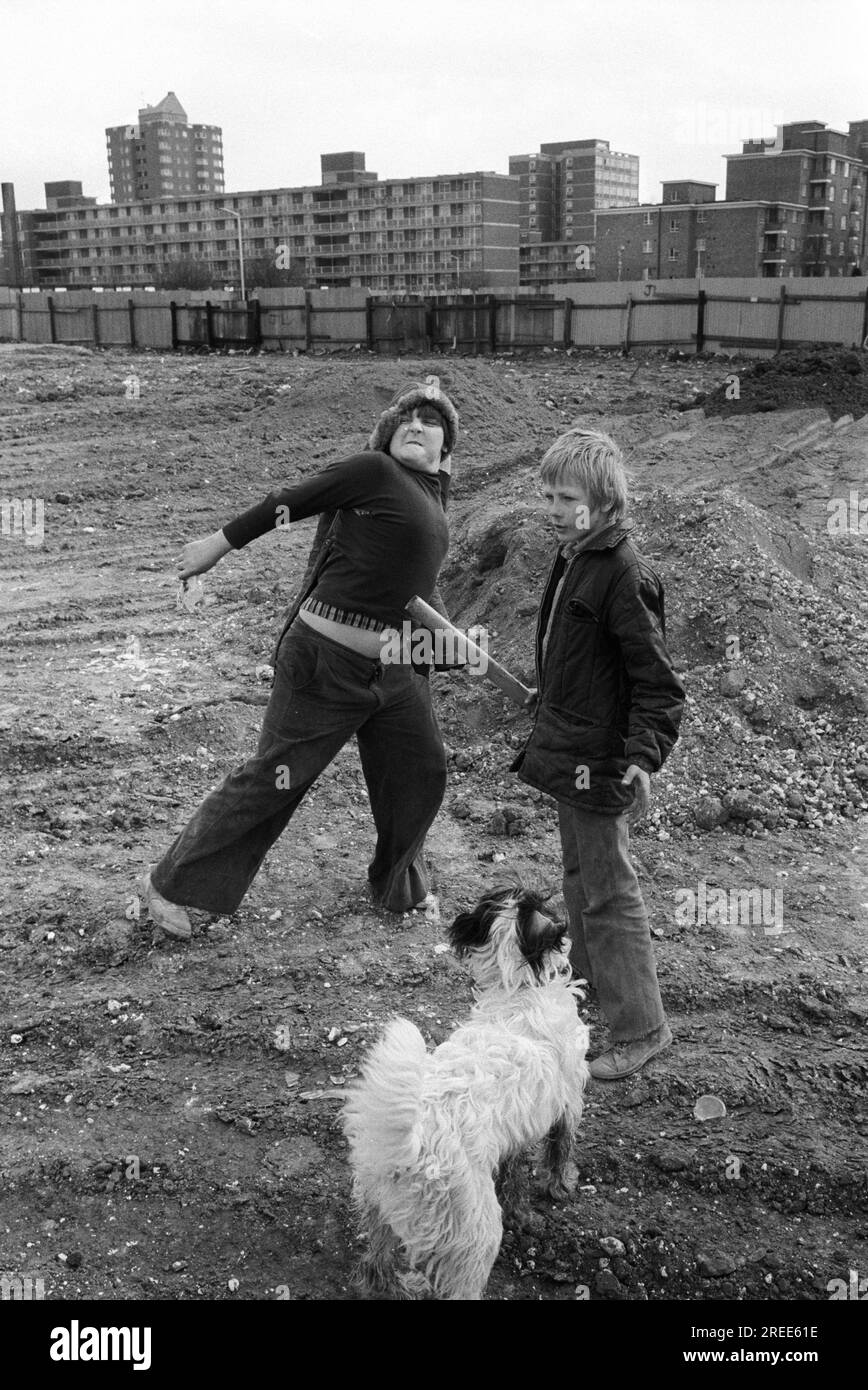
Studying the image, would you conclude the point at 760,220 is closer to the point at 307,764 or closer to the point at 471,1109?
the point at 307,764

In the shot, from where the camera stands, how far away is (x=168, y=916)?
4.75 meters

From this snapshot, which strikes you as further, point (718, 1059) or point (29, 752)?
point (29, 752)

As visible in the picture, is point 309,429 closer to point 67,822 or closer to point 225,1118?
point 67,822

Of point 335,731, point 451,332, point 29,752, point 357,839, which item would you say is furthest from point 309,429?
point 451,332

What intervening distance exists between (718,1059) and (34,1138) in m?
2.24

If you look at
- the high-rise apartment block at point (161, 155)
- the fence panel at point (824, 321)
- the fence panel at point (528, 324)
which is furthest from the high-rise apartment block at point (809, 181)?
the high-rise apartment block at point (161, 155)

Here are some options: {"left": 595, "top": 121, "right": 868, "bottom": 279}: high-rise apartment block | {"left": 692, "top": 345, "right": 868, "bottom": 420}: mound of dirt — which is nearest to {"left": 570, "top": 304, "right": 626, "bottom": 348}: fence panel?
{"left": 692, "top": 345, "right": 868, "bottom": 420}: mound of dirt

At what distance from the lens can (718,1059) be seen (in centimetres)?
414

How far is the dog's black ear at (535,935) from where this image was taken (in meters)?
3.31

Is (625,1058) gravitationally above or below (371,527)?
below

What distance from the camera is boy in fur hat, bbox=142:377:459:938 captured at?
4203 mm

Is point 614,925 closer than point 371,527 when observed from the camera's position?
Yes

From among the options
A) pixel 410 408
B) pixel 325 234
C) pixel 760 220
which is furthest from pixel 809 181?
pixel 410 408

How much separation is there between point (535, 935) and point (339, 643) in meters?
1.50
